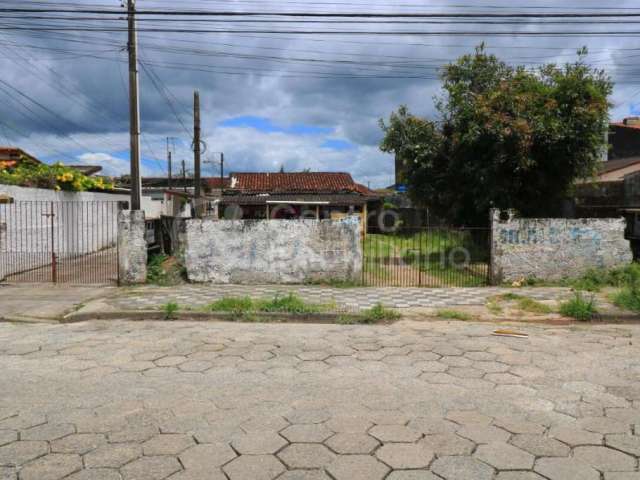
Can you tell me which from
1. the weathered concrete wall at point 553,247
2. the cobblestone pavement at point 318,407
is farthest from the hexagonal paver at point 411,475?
the weathered concrete wall at point 553,247

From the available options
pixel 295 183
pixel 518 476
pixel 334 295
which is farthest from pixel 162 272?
pixel 295 183

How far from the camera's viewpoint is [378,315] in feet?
26.8

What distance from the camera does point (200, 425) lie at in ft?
12.8

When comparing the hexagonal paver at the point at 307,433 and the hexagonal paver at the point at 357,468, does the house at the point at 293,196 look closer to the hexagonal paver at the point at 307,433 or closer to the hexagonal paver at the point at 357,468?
the hexagonal paver at the point at 307,433

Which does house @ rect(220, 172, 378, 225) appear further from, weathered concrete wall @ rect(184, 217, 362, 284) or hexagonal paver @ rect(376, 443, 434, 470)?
hexagonal paver @ rect(376, 443, 434, 470)

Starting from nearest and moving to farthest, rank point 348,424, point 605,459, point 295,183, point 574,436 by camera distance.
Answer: point 605,459 < point 574,436 < point 348,424 < point 295,183

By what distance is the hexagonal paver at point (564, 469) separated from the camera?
3170 mm

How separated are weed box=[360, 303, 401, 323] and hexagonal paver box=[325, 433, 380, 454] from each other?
433 centimetres

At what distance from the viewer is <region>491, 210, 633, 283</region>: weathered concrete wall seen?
11.3 m

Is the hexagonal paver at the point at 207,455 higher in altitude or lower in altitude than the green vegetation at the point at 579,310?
lower

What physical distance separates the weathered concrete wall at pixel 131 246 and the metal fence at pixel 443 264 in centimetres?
496

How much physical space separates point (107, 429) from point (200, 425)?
2.22ft

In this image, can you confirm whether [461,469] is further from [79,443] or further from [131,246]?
[131,246]

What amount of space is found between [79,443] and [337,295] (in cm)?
680
